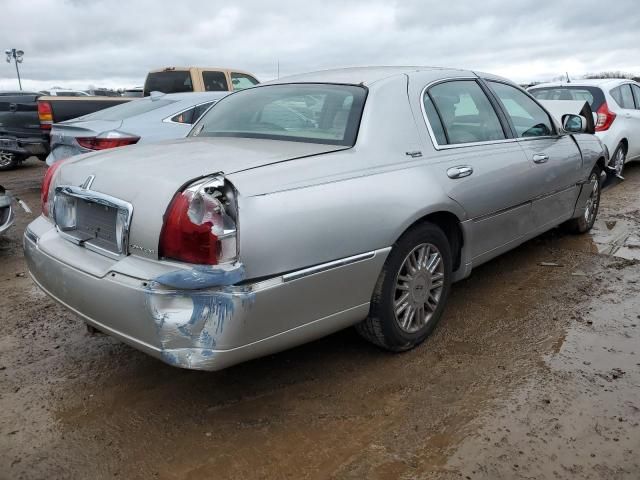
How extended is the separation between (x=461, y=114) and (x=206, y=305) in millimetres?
2267

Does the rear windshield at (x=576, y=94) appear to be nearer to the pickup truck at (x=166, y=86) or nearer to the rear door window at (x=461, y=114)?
the rear door window at (x=461, y=114)

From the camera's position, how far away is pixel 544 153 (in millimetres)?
4164

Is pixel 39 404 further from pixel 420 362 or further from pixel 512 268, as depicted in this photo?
pixel 512 268

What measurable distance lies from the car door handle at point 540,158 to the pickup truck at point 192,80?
707 centimetres

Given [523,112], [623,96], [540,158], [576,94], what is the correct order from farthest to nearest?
[623,96] < [576,94] < [523,112] < [540,158]

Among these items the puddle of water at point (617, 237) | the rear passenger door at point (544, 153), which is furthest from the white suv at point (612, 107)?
the rear passenger door at point (544, 153)

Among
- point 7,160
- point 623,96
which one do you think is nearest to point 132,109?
point 7,160

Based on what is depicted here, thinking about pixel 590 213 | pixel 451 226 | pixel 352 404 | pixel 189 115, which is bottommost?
pixel 352 404

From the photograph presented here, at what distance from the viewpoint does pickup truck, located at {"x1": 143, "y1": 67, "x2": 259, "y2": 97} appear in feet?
32.7

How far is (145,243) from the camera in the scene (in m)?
2.26

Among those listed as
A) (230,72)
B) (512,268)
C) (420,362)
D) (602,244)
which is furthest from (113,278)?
(230,72)

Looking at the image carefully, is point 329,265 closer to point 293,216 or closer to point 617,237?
point 293,216

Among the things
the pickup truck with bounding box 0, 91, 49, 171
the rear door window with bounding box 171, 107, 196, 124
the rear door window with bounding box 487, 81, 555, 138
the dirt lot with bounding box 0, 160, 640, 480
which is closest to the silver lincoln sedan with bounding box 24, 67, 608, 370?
the rear door window with bounding box 487, 81, 555, 138

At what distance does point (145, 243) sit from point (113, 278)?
0.22m
